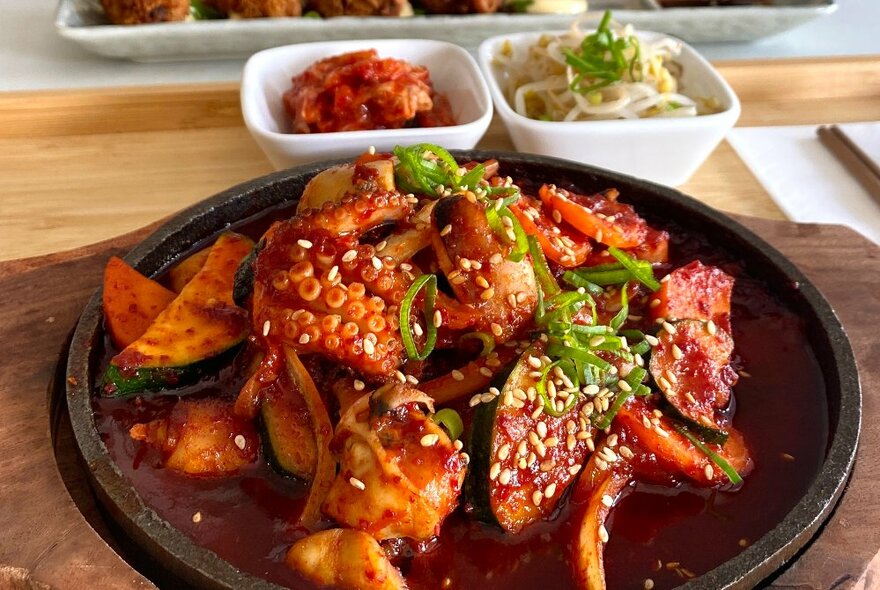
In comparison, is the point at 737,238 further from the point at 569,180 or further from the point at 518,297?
the point at 518,297

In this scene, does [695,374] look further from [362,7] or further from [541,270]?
[362,7]

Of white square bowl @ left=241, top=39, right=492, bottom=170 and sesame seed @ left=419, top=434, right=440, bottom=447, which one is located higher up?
sesame seed @ left=419, top=434, right=440, bottom=447

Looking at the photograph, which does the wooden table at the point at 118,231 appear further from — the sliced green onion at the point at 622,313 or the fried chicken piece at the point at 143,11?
the sliced green onion at the point at 622,313

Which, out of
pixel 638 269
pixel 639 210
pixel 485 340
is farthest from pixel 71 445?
pixel 639 210

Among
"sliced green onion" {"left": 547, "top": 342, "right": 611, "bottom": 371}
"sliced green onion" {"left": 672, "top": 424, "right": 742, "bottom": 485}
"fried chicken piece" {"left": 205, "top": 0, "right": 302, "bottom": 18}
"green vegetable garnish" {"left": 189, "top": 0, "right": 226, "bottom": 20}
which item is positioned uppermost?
"sliced green onion" {"left": 547, "top": 342, "right": 611, "bottom": 371}

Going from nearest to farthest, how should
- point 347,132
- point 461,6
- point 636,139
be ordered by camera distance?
point 347,132 < point 636,139 < point 461,6

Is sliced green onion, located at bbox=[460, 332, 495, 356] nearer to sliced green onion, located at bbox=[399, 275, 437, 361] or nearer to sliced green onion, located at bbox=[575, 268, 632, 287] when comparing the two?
sliced green onion, located at bbox=[399, 275, 437, 361]

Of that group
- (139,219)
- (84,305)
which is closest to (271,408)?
(84,305)

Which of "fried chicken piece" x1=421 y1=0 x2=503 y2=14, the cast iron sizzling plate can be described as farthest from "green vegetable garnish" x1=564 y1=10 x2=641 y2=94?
the cast iron sizzling plate
